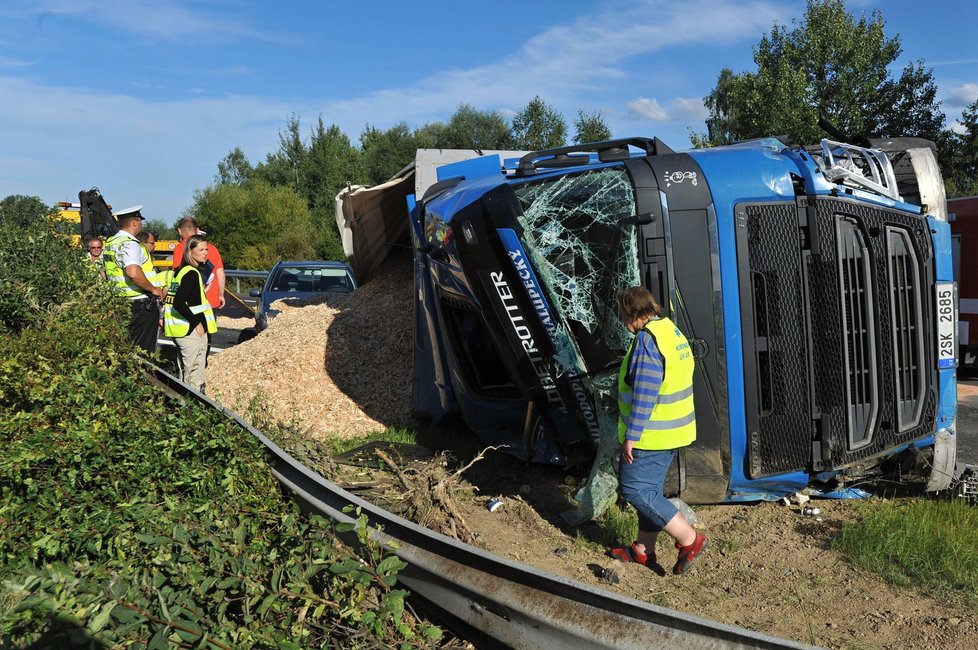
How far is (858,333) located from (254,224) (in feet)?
130

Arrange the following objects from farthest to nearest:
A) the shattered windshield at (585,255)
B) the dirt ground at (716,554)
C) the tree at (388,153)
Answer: the tree at (388,153), the shattered windshield at (585,255), the dirt ground at (716,554)

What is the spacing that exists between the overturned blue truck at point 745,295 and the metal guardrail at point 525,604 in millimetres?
1794

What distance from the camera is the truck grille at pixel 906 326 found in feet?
17.0

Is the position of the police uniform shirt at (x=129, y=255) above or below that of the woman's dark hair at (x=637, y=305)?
above

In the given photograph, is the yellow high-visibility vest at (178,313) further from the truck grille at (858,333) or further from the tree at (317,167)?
the tree at (317,167)

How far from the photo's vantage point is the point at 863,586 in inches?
169

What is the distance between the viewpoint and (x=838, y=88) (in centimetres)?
2928

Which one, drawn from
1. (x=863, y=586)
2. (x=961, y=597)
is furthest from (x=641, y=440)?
(x=961, y=597)

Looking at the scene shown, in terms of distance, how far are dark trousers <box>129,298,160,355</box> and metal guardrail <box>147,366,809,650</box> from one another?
472 centimetres

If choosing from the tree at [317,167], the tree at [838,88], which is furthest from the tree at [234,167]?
the tree at [838,88]

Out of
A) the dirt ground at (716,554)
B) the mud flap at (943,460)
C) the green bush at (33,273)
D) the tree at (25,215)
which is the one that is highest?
the tree at (25,215)

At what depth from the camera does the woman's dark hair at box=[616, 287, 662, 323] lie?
4.56m

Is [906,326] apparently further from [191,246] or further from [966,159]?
[966,159]

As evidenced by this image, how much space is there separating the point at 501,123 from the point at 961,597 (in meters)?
52.8
